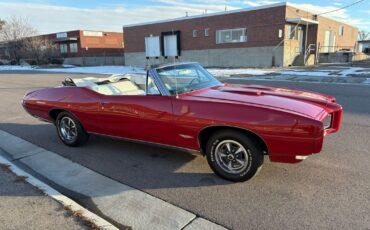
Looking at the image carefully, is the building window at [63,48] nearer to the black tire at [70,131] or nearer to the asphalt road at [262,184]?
the asphalt road at [262,184]

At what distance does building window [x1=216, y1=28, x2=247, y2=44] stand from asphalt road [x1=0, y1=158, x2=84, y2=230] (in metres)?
26.8

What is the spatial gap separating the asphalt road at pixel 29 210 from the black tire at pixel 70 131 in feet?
4.98

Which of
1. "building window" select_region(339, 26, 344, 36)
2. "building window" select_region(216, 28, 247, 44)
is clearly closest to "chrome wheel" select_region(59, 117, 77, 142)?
"building window" select_region(216, 28, 247, 44)

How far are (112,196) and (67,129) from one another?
7.96 feet

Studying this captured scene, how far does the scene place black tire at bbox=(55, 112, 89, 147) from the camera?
17.7 feet

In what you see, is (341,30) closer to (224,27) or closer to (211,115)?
(224,27)

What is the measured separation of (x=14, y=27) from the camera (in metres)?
53.4

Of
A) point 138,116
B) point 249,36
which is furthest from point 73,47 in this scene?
point 138,116

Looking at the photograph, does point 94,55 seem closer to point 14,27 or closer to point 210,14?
point 14,27

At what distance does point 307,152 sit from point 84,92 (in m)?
3.54

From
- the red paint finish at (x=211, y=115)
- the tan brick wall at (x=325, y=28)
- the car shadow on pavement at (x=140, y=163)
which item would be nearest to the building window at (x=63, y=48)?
the tan brick wall at (x=325, y=28)

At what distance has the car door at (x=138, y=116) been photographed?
4.20 m

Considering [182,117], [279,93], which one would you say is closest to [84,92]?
[182,117]

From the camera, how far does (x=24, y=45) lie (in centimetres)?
4828
